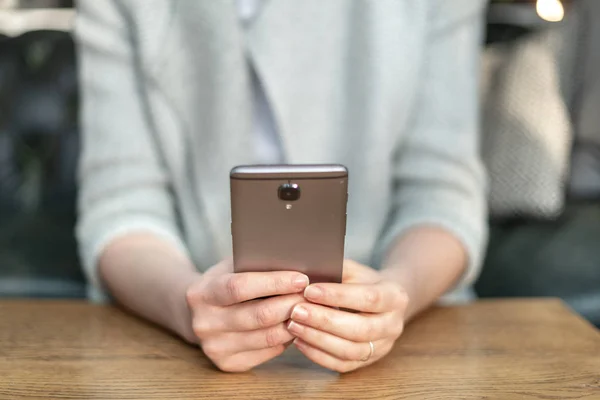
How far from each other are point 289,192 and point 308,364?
191mm

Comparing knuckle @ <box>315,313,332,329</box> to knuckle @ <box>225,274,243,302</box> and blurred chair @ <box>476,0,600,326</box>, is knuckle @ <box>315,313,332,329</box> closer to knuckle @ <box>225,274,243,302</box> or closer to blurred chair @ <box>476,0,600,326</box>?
knuckle @ <box>225,274,243,302</box>

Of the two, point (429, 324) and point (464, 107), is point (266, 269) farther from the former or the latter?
point (464, 107)

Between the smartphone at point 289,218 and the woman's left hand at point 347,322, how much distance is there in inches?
0.9

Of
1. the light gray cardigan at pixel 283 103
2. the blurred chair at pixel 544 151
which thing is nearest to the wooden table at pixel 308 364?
the light gray cardigan at pixel 283 103

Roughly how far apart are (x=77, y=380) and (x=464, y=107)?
603 mm

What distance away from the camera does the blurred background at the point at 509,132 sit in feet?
4.46

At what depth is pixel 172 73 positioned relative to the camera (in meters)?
0.93

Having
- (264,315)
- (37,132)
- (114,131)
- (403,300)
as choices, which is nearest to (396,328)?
(403,300)

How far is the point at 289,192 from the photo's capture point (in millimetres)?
562

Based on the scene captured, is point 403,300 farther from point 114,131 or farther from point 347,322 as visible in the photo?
point 114,131

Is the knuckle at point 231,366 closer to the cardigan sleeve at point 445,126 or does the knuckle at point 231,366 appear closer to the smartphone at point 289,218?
the smartphone at point 289,218

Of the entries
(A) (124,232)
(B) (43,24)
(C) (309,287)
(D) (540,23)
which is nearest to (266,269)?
(C) (309,287)

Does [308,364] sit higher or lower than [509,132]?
lower

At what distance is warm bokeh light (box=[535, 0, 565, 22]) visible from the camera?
Result: 4.83 feet
